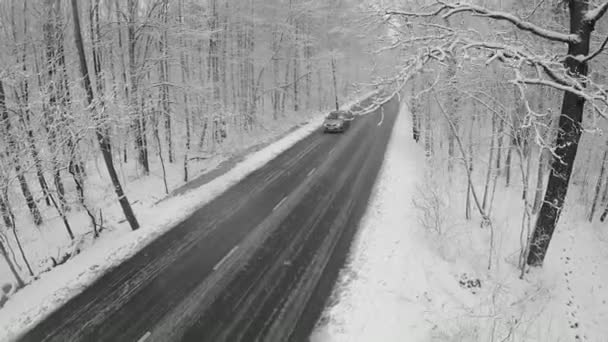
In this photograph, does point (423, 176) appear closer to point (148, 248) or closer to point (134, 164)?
point (148, 248)

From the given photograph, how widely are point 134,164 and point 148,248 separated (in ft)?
39.5

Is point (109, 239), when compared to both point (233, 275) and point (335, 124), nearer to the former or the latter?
point (233, 275)

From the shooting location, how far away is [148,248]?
8938 mm

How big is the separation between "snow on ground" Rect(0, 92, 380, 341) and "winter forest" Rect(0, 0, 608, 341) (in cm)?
10

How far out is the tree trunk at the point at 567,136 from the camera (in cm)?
632

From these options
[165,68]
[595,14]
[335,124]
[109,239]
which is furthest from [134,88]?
[595,14]

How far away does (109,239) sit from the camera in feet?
32.1

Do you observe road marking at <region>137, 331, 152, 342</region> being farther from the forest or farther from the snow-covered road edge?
the forest

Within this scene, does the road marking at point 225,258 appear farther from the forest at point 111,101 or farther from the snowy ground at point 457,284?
the forest at point 111,101

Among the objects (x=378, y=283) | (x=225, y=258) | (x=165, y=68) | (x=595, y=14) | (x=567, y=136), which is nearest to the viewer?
(x=595, y=14)

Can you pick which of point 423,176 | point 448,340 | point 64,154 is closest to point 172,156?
point 64,154

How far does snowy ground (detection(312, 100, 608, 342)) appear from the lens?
617cm

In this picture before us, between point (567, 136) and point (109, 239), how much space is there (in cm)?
1280

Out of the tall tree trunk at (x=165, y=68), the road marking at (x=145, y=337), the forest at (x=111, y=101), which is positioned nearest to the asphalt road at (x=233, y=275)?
the road marking at (x=145, y=337)
